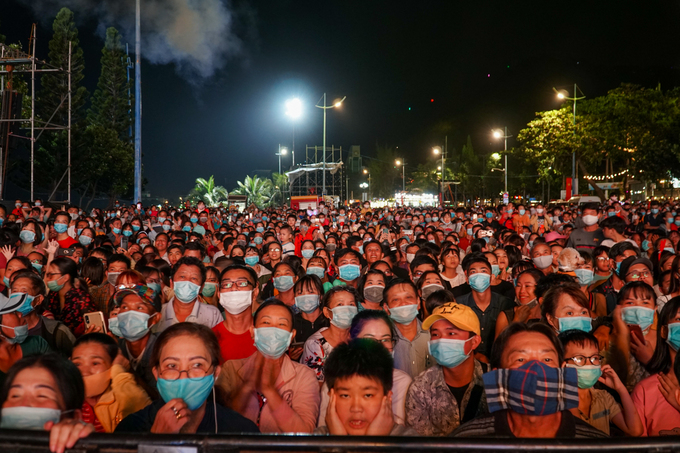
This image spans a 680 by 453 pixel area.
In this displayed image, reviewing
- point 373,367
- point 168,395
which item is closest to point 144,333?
point 168,395

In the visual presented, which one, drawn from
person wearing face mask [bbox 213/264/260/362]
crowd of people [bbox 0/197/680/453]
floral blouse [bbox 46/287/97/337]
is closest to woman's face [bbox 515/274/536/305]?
crowd of people [bbox 0/197/680/453]

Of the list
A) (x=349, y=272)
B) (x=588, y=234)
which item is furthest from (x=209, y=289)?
(x=588, y=234)

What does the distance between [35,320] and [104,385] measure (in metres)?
1.69

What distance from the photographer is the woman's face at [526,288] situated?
17.4ft

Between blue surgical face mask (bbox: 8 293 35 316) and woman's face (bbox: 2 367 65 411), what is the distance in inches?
85.0

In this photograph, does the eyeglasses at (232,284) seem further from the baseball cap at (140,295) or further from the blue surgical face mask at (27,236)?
the blue surgical face mask at (27,236)

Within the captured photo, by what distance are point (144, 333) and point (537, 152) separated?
35.1 metres

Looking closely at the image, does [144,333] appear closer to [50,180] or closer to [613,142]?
[50,180]

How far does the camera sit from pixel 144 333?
A: 418cm

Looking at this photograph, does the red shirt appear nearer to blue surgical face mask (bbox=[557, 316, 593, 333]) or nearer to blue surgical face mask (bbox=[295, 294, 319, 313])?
blue surgical face mask (bbox=[295, 294, 319, 313])

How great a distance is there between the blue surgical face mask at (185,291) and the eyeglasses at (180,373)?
7.74 ft

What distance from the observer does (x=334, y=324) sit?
439 centimetres

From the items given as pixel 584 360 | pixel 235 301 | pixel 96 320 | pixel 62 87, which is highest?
pixel 62 87

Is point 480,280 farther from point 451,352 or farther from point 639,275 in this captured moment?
point 451,352
